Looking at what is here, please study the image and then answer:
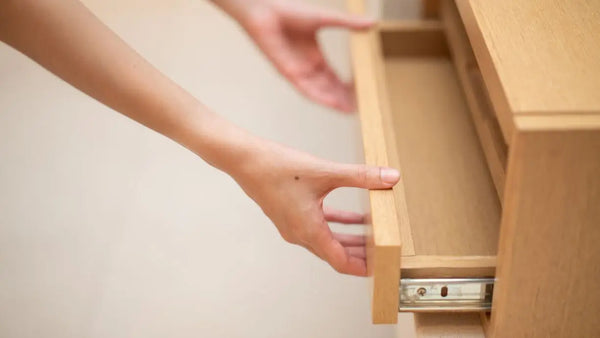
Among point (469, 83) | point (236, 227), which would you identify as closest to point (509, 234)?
point (469, 83)

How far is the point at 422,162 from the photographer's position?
73cm

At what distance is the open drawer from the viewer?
1.73 feet

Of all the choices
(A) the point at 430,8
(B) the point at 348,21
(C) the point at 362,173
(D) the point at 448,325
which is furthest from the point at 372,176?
(A) the point at 430,8

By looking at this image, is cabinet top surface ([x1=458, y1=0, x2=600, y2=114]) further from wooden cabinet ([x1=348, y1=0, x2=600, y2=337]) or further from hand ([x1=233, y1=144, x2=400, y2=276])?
hand ([x1=233, y1=144, x2=400, y2=276])

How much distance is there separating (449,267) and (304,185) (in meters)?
0.13

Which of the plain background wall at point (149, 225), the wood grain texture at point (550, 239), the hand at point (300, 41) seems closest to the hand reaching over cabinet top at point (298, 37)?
the hand at point (300, 41)

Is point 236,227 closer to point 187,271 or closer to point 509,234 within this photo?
point 187,271

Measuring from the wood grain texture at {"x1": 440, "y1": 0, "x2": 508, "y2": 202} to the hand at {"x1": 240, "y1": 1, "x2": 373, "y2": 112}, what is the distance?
0.33ft

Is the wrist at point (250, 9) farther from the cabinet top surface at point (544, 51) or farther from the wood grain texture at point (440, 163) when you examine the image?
the cabinet top surface at point (544, 51)

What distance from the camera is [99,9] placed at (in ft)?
3.55

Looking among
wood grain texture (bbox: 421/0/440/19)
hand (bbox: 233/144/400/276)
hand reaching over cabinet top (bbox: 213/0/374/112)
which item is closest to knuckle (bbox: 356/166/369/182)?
hand (bbox: 233/144/400/276)

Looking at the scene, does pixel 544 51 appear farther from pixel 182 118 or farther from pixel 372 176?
pixel 182 118

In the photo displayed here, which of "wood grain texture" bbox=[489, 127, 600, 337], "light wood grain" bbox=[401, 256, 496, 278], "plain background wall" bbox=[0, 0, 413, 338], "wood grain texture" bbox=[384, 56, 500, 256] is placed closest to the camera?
"wood grain texture" bbox=[489, 127, 600, 337]

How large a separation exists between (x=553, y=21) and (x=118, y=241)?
0.53m
